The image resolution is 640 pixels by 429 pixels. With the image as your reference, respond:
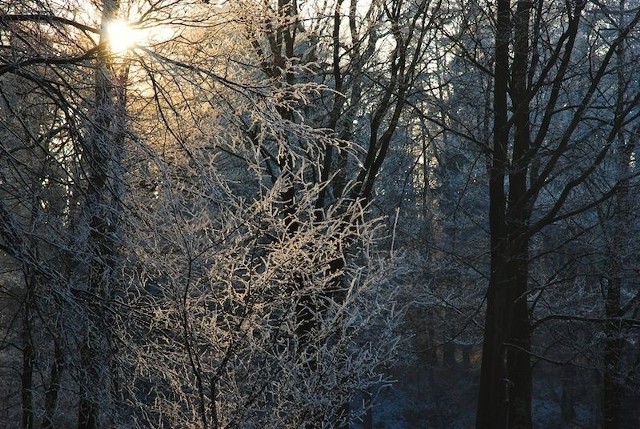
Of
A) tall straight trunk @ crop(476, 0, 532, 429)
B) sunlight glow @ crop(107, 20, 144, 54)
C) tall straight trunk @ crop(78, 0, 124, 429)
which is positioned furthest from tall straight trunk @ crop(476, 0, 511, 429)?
sunlight glow @ crop(107, 20, 144, 54)

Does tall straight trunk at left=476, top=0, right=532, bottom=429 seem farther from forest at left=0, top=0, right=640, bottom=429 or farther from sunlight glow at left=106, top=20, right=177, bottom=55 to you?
sunlight glow at left=106, top=20, right=177, bottom=55

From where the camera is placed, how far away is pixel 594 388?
23203mm

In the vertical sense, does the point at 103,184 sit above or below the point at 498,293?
below

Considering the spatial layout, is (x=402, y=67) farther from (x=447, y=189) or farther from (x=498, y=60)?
(x=447, y=189)

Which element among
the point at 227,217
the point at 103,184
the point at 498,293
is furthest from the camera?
the point at 498,293

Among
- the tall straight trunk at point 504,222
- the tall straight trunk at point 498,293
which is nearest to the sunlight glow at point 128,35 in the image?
the tall straight trunk at point 504,222

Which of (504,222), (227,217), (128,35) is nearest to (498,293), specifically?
(504,222)

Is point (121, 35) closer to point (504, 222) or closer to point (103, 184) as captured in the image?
point (103, 184)

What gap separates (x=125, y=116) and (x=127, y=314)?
1.32 metres

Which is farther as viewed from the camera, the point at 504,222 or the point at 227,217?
the point at 504,222

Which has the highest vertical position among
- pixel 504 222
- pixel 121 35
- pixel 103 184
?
pixel 504 222

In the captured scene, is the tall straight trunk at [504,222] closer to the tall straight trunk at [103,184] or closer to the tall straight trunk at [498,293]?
the tall straight trunk at [498,293]

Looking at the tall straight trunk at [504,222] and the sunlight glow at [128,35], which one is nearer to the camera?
the sunlight glow at [128,35]

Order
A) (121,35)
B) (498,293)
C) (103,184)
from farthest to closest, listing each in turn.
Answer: (498,293)
(103,184)
(121,35)
